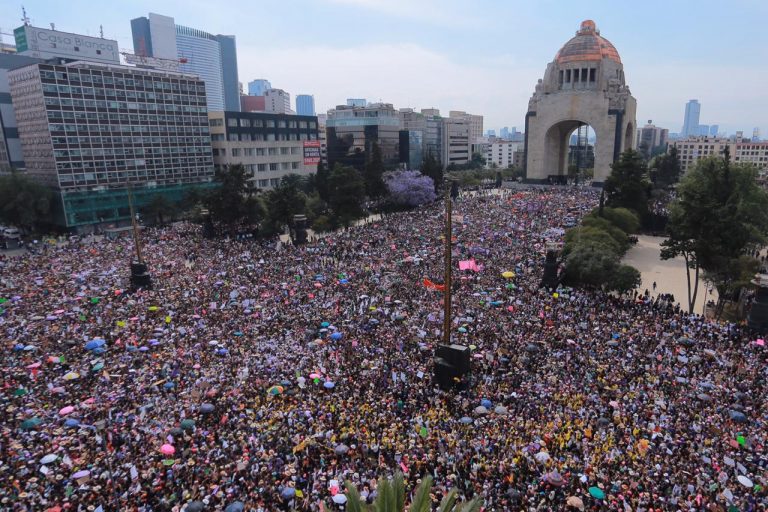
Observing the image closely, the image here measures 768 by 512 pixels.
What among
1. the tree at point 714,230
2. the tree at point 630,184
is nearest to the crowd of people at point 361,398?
the tree at point 714,230

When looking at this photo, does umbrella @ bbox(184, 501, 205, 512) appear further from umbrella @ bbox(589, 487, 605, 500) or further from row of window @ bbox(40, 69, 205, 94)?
row of window @ bbox(40, 69, 205, 94)

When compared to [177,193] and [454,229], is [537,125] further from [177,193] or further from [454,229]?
[177,193]

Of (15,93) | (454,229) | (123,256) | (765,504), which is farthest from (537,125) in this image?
(765,504)

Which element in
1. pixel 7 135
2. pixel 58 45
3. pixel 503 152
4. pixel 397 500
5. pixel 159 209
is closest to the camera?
pixel 397 500

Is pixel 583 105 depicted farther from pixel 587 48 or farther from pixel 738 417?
pixel 738 417

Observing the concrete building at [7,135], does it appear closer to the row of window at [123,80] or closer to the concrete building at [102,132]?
the concrete building at [102,132]

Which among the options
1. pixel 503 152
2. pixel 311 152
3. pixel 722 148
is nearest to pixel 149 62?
pixel 311 152
